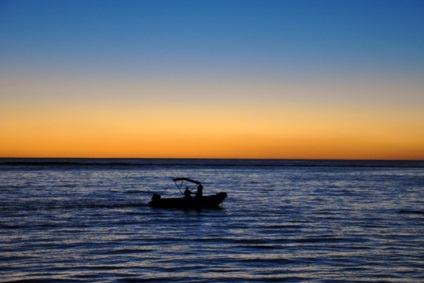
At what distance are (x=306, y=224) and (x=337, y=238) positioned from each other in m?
4.89

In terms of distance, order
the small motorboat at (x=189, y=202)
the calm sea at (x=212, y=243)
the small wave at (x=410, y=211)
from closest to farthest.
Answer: the calm sea at (x=212, y=243) < the small wave at (x=410, y=211) < the small motorboat at (x=189, y=202)

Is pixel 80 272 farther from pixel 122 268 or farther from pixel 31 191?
pixel 31 191

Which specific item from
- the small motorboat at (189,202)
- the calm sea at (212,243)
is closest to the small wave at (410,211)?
the calm sea at (212,243)

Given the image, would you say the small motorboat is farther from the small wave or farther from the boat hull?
the small wave

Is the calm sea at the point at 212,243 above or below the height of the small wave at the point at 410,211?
below

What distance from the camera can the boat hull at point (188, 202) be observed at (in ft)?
123

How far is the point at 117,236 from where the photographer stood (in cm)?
2350

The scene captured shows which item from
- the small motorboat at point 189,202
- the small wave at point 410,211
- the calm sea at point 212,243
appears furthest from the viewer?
the small motorboat at point 189,202

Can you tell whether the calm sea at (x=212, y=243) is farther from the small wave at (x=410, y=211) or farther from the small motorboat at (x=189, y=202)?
the small motorboat at (x=189, y=202)

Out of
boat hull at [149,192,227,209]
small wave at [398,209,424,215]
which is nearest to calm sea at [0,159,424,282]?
small wave at [398,209,424,215]

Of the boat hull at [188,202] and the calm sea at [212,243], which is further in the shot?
the boat hull at [188,202]

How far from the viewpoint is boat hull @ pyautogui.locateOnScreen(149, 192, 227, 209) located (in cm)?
3744

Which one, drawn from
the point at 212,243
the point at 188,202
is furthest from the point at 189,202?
the point at 212,243

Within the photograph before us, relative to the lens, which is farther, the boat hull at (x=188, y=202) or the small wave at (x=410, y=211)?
the boat hull at (x=188, y=202)
